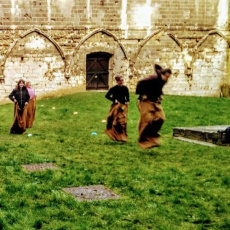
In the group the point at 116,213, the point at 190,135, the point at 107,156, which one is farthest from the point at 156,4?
the point at 116,213

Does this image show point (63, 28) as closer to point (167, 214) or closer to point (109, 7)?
point (109, 7)

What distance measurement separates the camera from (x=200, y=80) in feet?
88.5

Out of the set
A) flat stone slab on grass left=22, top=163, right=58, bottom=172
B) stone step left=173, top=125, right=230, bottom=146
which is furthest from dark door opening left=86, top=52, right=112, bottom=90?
flat stone slab on grass left=22, top=163, right=58, bottom=172

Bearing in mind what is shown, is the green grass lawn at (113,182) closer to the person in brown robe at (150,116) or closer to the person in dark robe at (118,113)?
the person in dark robe at (118,113)

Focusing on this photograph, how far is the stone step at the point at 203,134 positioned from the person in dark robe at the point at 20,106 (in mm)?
4348

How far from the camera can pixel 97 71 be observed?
26.0 m

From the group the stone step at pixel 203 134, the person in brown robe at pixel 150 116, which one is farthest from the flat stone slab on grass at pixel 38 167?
the stone step at pixel 203 134

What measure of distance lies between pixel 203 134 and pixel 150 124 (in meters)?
3.05

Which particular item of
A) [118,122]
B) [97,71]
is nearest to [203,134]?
[118,122]

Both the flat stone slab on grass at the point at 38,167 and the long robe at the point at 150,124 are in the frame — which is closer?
the flat stone slab on grass at the point at 38,167

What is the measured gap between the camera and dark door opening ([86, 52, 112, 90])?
25.9 metres

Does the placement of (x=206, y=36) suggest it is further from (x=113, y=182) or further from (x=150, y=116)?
(x=113, y=182)

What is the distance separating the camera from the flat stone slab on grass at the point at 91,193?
24.1 feet

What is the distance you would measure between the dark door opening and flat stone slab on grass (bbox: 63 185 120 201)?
18.1m
